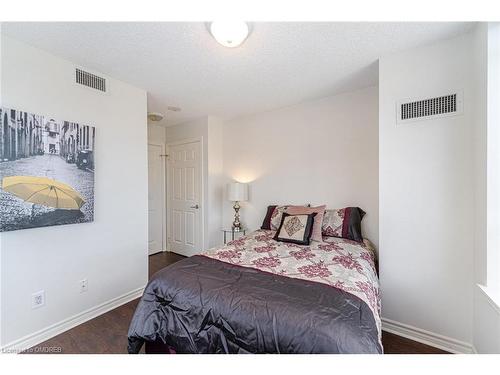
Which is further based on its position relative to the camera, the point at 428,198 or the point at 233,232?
the point at 233,232

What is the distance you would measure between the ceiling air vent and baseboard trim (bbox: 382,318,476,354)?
337cm

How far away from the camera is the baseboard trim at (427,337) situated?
1566 millimetres

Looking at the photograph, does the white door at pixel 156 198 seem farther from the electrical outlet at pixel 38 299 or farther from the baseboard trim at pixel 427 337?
the baseboard trim at pixel 427 337

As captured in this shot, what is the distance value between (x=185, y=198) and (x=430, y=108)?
11.0 ft

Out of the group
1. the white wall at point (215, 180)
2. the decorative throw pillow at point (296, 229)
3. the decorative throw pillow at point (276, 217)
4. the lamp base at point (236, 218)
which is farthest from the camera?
the white wall at point (215, 180)

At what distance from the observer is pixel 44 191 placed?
1686mm

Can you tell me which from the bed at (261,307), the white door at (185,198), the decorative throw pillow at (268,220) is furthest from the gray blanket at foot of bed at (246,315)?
the white door at (185,198)

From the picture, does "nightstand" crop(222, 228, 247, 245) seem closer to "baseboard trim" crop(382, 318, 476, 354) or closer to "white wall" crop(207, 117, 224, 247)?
"white wall" crop(207, 117, 224, 247)

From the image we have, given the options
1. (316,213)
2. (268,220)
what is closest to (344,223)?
(316,213)

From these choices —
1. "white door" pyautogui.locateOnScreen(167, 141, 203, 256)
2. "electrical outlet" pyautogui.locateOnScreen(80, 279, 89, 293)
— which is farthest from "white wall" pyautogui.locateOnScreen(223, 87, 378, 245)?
"electrical outlet" pyautogui.locateOnScreen(80, 279, 89, 293)

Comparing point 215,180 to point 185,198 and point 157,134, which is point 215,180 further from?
point 157,134

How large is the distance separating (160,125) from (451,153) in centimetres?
393

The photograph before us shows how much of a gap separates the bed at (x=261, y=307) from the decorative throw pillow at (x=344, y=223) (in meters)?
0.48
